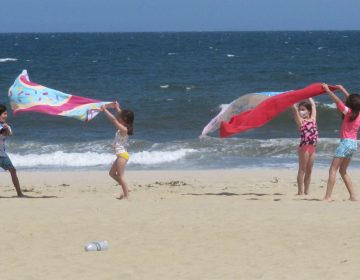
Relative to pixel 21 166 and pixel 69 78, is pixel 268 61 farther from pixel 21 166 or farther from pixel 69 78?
pixel 21 166

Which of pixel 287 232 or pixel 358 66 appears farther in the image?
pixel 358 66

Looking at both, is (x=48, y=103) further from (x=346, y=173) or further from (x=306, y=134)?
(x=346, y=173)

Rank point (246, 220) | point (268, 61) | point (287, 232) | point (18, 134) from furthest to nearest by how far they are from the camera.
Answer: point (268, 61) < point (18, 134) < point (246, 220) < point (287, 232)

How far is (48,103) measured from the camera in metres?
12.1

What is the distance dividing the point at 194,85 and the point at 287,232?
32116 millimetres

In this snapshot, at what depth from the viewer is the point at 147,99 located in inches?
1329

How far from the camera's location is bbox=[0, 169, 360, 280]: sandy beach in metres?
7.34

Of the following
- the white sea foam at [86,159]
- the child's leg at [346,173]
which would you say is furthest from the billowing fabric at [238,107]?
the white sea foam at [86,159]

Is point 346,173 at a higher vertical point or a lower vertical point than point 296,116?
lower

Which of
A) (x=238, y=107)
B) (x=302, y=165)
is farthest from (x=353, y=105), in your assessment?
(x=238, y=107)

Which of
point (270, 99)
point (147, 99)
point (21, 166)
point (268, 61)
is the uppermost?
point (270, 99)

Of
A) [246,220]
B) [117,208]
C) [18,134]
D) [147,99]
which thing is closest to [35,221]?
[117,208]

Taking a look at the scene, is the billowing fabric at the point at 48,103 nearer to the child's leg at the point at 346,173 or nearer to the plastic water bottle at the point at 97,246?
the child's leg at the point at 346,173

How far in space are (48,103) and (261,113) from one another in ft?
10.1
